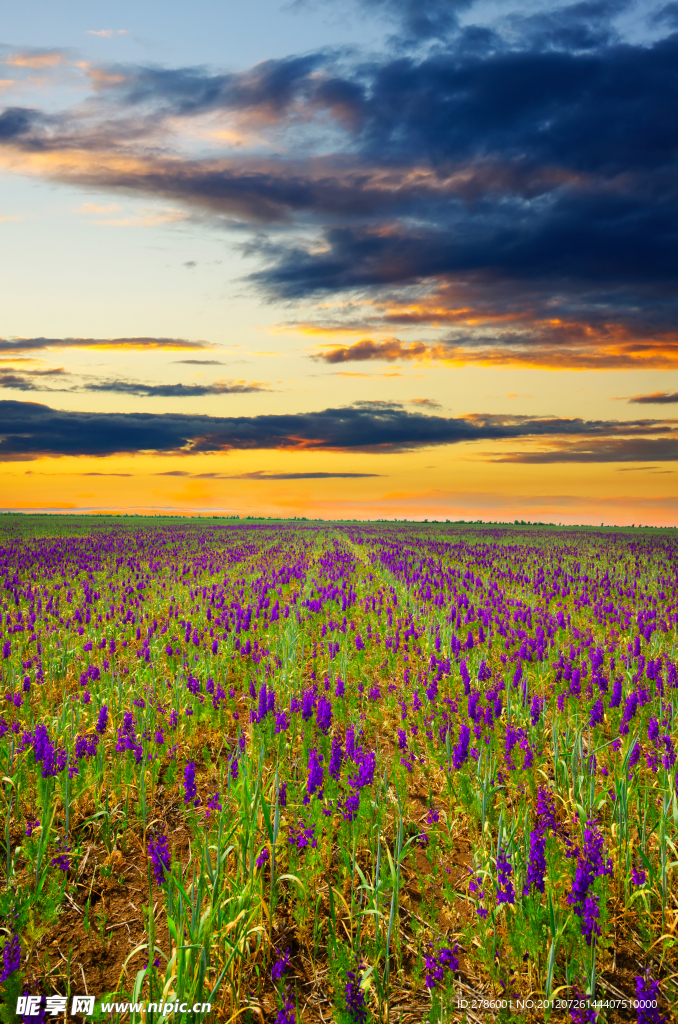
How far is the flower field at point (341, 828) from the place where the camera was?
2834 millimetres

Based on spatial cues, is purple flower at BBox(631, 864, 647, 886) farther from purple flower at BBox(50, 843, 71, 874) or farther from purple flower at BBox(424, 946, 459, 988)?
purple flower at BBox(50, 843, 71, 874)

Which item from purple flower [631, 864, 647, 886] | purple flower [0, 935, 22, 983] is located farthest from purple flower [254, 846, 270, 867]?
purple flower [631, 864, 647, 886]

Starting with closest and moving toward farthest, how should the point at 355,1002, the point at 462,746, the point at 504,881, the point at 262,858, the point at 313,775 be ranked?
the point at 355,1002 → the point at 504,881 → the point at 262,858 → the point at 313,775 → the point at 462,746

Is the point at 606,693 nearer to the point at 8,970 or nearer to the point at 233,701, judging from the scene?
the point at 233,701

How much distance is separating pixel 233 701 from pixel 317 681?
1335 millimetres

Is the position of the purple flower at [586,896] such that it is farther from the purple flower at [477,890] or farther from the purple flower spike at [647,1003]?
the purple flower at [477,890]

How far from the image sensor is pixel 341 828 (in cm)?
401

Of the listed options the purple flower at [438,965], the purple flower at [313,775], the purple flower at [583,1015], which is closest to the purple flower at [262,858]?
the purple flower at [313,775]

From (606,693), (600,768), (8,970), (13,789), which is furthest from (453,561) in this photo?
(8,970)

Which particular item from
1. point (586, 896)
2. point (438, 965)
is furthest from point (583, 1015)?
point (438, 965)

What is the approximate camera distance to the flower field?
2.83m

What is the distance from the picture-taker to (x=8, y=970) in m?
2.63

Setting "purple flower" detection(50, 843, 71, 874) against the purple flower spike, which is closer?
the purple flower spike

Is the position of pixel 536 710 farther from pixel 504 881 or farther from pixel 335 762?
pixel 504 881
